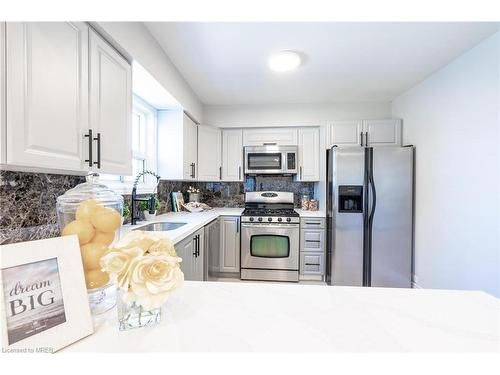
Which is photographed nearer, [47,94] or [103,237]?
[103,237]

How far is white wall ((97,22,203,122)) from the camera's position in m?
1.42

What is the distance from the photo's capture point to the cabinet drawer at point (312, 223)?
3.02 meters

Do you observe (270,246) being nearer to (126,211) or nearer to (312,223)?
(312,223)

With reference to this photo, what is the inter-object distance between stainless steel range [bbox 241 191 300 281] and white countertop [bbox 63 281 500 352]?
2.21 metres

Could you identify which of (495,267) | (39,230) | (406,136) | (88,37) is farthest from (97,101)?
(406,136)

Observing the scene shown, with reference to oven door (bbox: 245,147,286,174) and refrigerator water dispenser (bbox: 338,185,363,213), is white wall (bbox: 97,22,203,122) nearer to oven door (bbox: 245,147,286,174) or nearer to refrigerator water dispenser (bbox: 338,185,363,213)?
oven door (bbox: 245,147,286,174)

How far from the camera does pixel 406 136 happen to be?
295cm

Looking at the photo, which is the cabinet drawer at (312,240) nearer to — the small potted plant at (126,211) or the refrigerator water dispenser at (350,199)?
the refrigerator water dispenser at (350,199)

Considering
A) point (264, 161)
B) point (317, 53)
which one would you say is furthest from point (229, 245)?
point (317, 53)

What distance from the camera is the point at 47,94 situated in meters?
0.97

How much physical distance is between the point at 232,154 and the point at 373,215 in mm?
2072

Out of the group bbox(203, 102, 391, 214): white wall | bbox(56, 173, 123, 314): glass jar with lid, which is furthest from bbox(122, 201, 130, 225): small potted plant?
bbox(203, 102, 391, 214): white wall

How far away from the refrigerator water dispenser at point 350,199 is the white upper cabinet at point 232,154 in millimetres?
1461

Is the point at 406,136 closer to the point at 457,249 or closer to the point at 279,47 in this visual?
the point at 457,249
